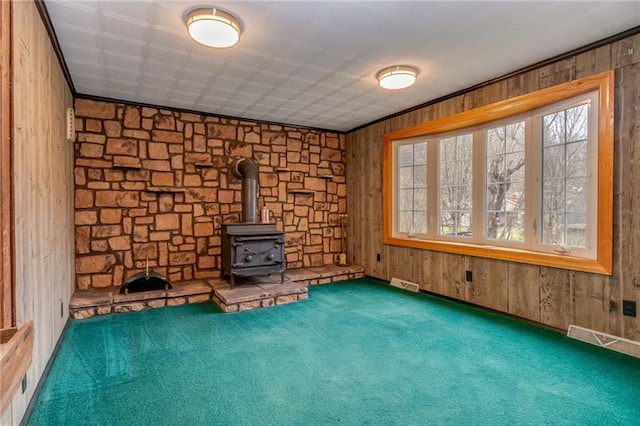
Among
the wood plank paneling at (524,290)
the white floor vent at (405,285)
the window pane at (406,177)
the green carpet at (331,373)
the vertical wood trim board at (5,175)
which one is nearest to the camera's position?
the vertical wood trim board at (5,175)

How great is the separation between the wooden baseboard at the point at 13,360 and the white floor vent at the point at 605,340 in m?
3.66

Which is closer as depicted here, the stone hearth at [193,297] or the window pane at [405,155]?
the stone hearth at [193,297]

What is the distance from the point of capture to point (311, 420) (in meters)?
1.78

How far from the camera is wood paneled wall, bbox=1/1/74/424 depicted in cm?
169

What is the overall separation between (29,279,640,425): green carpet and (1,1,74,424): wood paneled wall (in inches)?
13.4

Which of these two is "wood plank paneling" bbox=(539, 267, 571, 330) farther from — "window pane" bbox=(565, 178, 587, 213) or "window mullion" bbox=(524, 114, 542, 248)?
"window pane" bbox=(565, 178, 587, 213)

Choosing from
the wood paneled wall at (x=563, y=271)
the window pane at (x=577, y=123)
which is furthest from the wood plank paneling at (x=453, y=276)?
the window pane at (x=577, y=123)

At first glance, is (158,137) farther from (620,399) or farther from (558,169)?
(620,399)

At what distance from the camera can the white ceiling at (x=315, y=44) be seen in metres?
2.20

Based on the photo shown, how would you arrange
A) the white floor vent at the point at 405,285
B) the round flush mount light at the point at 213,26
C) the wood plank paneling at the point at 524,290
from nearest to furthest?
the round flush mount light at the point at 213,26
the wood plank paneling at the point at 524,290
the white floor vent at the point at 405,285

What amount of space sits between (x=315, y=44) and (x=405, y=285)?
3247 mm

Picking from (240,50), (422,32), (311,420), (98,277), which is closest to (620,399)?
(311,420)

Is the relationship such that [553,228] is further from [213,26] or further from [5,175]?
[5,175]

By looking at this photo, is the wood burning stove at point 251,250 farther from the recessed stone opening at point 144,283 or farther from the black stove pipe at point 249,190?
the recessed stone opening at point 144,283
